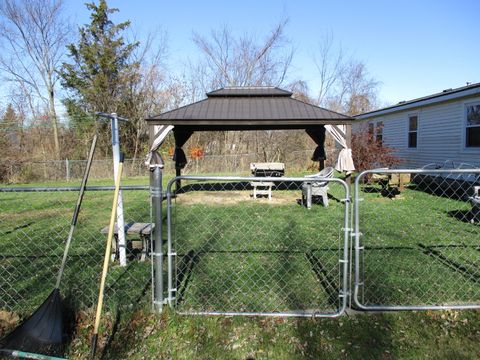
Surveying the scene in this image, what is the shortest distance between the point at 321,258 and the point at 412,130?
1204 centimetres

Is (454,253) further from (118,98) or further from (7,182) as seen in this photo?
(118,98)

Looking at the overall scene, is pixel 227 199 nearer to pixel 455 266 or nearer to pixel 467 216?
pixel 467 216

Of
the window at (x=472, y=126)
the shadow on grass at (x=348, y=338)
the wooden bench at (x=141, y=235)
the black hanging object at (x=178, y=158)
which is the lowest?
the shadow on grass at (x=348, y=338)

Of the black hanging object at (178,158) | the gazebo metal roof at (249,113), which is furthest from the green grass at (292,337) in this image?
the black hanging object at (178,158)

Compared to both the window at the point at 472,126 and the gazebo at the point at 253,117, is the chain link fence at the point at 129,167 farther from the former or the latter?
the window at the point at 472,126

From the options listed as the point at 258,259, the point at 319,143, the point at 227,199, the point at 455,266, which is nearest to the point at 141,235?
the point at 258,259

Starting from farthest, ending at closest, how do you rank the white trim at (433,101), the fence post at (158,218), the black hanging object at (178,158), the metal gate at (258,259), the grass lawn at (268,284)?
1. the black hanging object at (178,158)
2. the white trim at (433,101)
3. the metal gate at (258,259)
4. the fence post at (158,218)
5. the grass lawn at (268,284)

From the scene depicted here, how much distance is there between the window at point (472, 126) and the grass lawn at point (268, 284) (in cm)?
475

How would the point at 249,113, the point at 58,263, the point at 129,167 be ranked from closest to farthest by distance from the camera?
the point at 58,263
the point at 249,113
the point at 129,167

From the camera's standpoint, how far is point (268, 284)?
358cm

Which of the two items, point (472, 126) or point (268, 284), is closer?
point (268, 284)

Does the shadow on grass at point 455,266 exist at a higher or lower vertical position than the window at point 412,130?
lower

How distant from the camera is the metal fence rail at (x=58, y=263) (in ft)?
10.5

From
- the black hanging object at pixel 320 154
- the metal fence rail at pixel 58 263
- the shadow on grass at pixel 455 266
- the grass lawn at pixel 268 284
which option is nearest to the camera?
the grass lawn at pixel 268 284
